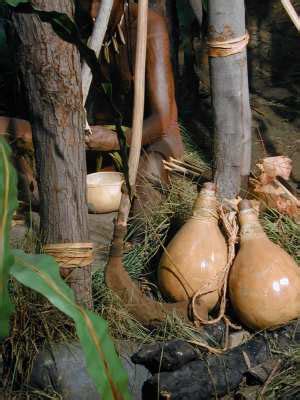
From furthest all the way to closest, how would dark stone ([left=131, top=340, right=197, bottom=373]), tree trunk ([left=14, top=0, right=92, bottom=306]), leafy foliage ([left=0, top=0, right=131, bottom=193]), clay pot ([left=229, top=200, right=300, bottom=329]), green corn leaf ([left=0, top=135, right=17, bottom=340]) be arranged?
1. clay pot ([left=229, top=200, right=300, bottom=329])
2. dark stone ([left=131, top=340, right=197, bottom=373])
3. tree trunk ([left=14, top=0, right=92, bottom=306])
4. leafy foliage ([left=0, top=0, right=131, bottom=193])
5. green corn leaf ([left=0, top=135, right=17, bottom=340])

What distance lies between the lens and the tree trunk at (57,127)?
8.11ft

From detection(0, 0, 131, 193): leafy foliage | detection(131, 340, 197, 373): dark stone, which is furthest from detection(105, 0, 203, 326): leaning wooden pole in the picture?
detection(0, 0, 131, 193): leafy foliage

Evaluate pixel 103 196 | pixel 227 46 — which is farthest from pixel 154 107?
pixel 227 46

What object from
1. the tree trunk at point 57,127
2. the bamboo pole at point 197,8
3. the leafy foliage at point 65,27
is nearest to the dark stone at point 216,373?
the tree trunk at point 57,127

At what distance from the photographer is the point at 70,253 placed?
275 centimetres

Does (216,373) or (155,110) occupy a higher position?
(155,110)

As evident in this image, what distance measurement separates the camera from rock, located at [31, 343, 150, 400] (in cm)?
271

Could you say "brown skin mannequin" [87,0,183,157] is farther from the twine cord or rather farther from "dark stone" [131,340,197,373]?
"dark stone" [131,340,197,373]

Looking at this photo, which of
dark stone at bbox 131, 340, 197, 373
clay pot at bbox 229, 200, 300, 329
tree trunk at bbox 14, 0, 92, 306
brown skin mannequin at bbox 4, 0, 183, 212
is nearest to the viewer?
tree trunk at bbox 14, 0, 92, 306

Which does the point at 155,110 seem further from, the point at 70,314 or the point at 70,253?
the point at 70,314

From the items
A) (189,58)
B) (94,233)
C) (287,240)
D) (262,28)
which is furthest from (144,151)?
(262,28)

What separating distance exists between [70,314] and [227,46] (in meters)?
1.98

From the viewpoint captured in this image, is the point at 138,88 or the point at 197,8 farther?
the point at 197,8

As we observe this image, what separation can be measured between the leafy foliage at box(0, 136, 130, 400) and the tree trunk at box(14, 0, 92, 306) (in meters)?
0.77
